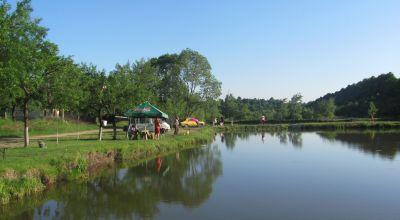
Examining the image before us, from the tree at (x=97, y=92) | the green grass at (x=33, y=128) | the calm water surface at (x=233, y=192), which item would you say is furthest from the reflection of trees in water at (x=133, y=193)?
the green grass at (x=33, y=128)

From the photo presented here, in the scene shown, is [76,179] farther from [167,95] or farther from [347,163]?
[167,95]

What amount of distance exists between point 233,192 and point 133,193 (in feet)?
13.9

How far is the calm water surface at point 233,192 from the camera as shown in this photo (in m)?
13.8

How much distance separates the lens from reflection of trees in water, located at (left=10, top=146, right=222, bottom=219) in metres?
14.2

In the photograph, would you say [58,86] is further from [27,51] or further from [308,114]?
[308,114]

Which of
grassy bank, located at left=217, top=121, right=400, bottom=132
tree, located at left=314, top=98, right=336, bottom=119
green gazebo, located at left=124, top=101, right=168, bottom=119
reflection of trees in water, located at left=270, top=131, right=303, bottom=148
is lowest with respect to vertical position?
reflection of trees in water, located at left=270, top=131, right=303, bottom=148

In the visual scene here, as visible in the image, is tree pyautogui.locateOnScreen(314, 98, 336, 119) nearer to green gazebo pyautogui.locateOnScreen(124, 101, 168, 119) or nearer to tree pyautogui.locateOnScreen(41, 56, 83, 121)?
green gazebo pyautogui.locateOnScreen(124, 101, 168, 119)

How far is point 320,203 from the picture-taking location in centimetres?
1488

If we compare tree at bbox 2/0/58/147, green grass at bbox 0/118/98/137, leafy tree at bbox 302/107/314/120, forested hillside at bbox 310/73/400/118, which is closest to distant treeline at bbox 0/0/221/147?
tree at bbox 2/0/58/147

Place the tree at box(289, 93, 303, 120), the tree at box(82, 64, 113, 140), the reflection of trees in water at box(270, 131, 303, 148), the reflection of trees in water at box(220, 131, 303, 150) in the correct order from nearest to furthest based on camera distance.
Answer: the tree at box(82, 64, 113, 140), the reflection of trees in water at box(220, 131, 303, 150), the reflection of trees in water at box(270, 131, 303, 148), the tree at box(289, 93, 303, 120)

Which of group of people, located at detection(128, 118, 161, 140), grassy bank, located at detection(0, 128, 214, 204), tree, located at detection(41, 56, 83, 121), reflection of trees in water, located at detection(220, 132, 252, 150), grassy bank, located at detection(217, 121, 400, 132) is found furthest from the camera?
grassy bank, located at detection(217, 121, 400, 132)

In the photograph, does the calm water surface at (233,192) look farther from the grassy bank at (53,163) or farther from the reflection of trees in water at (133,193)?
the grassy bank at (53,163)

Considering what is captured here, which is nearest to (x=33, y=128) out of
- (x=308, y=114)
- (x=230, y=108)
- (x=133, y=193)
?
(x=133, y=193)

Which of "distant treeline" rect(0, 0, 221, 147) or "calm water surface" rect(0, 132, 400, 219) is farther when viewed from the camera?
"distant treeline" rect(0, 0, 221, 147)
